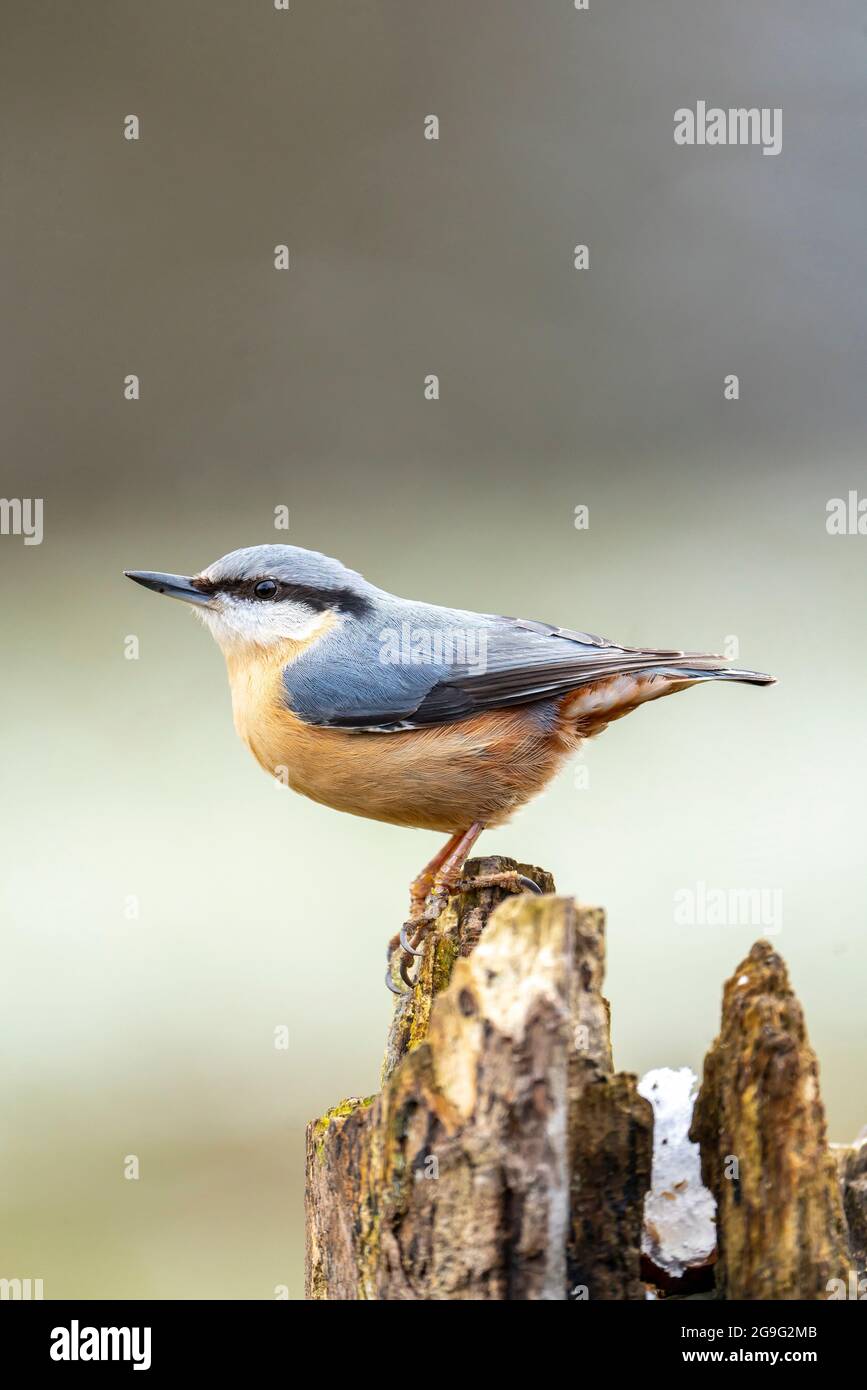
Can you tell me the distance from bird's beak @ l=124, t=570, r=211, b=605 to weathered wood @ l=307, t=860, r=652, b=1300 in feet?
5.34

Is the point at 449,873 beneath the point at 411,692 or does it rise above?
beneath

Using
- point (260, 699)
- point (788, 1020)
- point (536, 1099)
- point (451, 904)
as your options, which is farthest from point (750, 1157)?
point (260, 699)

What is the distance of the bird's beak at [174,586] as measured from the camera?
3.10 m

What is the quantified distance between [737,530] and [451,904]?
4.16 meters

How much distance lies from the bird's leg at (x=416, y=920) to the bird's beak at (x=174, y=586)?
2.73 feet

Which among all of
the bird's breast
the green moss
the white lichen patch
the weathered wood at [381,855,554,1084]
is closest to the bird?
the bird's breast

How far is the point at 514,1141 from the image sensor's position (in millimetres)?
1573

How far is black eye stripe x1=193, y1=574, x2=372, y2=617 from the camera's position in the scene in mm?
3137

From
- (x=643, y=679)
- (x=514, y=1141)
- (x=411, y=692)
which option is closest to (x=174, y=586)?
(x=411, y=692)

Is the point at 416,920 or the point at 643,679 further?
the point at 643,679

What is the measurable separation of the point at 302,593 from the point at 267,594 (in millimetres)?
85

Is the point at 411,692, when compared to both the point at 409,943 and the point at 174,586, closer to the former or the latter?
the point at 409,943

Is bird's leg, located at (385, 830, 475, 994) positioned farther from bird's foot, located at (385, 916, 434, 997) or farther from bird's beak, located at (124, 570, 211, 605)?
bird's beak, located at (124, 570, 211, 605)

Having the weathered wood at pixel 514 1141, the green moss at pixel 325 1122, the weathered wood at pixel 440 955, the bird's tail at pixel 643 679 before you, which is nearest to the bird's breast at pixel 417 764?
the bird's tail at pixel 643 679
